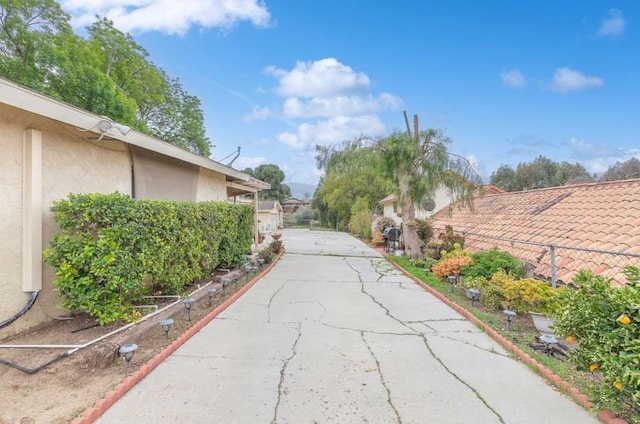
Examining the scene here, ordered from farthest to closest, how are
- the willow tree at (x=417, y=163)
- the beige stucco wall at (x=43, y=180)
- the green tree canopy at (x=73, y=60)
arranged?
the green tree canopy at (x=73, y=60) < the willow tree at (x=417, y=163) < the beige stucco wall at (x=43, y=180)

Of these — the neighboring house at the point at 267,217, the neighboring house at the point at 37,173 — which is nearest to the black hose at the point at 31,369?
the neighboring house at the point at 37,173

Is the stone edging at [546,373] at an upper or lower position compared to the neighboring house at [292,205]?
lower

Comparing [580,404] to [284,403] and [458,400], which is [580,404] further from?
[284,403]

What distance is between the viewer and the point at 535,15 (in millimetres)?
10922

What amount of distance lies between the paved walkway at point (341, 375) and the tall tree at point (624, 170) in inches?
1560

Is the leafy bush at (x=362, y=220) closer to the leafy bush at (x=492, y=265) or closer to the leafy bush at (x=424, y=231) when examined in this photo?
the leafy bush at (x=424, y=231)

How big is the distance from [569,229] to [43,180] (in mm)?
10205

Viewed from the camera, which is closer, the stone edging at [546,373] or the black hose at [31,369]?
the stone edging at [546,373]

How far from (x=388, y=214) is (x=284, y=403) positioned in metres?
23.4

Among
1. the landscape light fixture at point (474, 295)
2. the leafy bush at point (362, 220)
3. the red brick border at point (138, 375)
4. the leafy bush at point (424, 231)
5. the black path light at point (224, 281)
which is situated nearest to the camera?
the red brick border at point (138, 375)

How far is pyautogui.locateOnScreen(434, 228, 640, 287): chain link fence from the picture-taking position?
519 centimetres

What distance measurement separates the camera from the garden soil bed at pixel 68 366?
8.36 ft

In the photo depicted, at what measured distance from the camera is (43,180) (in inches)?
162

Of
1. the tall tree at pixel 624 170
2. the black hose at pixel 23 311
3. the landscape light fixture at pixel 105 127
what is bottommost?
the black hose at pixel 23 311
